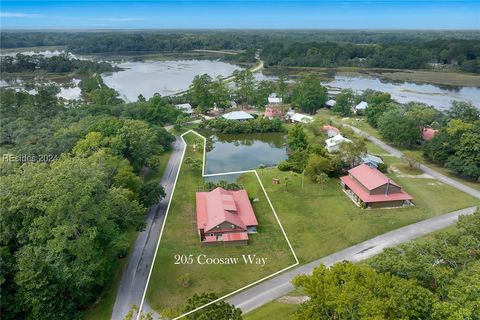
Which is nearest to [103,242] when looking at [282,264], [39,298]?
[39,298]

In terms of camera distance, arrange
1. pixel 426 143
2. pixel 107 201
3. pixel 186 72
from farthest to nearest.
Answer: pixel 186 72 → pixel 426 143 → pixel 107 201

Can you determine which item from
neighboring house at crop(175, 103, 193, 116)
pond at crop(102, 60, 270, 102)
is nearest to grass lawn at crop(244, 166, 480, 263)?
neighboring house at crop(175, 103, 193, 116)

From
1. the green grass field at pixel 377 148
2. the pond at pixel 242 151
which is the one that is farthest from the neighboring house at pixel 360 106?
the pond at pixel 242 151

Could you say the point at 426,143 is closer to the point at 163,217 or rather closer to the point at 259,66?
the point at 163,217

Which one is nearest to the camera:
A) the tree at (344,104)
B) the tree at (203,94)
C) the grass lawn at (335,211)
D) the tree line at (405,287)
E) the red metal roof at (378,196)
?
the tree line at (405,287)

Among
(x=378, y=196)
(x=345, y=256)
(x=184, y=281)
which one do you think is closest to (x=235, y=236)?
(x=184, y=281)

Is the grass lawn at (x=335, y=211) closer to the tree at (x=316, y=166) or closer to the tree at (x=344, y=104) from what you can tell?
the tree at (x=316, y=166)

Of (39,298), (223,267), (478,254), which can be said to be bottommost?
(223,267)
